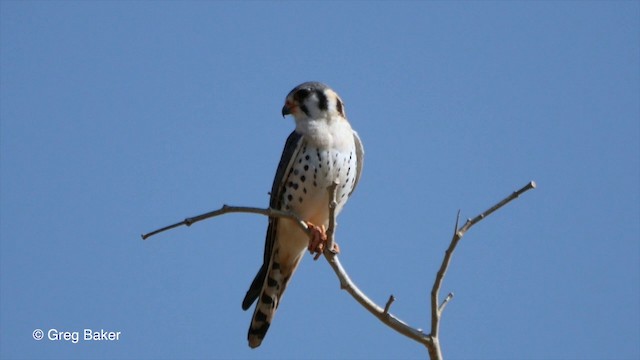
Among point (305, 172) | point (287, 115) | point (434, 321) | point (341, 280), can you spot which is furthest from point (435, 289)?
point (287, 115)

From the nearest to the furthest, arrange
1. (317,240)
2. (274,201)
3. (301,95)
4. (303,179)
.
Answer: (317,240) < (303,179) < (274,201) < (301,95)

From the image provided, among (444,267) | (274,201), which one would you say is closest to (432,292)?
(444,267)

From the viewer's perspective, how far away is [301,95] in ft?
24.5

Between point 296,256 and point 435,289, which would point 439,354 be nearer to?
point 435,289

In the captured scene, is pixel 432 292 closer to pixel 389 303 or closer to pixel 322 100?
pixel 389 303

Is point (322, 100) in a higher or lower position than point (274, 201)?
higher

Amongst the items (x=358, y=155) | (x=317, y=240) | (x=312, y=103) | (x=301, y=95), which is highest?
(x=301, y=95)

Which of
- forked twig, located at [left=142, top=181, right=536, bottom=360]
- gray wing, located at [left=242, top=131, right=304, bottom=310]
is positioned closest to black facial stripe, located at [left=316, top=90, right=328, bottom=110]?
gray wing, located at [left=242, top=131, right=304, bottom=310]

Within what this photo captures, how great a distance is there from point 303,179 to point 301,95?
0.81 meters

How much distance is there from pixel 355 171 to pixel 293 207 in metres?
0.61

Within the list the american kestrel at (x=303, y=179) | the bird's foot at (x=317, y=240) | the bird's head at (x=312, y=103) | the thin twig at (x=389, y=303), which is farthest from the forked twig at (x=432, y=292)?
the bird's head at (x=312, y=103)

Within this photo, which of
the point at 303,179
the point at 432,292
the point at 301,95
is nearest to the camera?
the point at 432,292

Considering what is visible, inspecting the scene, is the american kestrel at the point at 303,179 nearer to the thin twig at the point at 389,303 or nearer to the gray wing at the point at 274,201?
the gray wing at the point at 274,201

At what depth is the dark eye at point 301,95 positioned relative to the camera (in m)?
7.46
